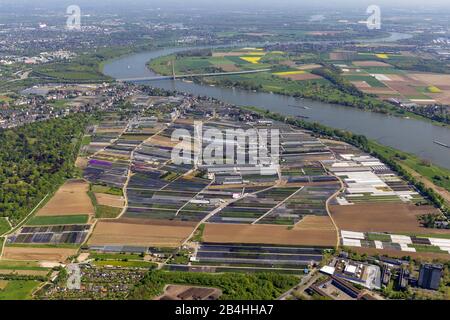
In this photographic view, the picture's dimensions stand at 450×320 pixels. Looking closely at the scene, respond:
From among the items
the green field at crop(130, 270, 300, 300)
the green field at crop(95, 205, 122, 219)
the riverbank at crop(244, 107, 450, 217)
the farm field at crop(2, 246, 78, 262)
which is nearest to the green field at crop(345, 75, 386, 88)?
the riverbank at crop(244, 107, 450, 217)

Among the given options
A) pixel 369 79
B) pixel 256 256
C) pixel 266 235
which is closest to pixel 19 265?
pixel 256 256

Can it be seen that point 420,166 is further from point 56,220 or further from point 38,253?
point 38,253

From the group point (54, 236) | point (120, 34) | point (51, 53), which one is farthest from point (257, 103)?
point (120, 34)

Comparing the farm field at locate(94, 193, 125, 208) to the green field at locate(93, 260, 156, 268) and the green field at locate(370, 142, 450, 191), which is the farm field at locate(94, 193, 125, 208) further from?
the green field at locate(370, 142, 450, 191)

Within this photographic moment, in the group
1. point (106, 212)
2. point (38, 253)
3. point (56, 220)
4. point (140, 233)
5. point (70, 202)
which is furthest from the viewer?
point (70, 202)

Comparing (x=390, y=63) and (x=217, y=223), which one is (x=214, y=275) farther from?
(x=390, y=63)

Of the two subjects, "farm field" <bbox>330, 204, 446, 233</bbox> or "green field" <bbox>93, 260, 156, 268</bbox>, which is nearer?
"green field" <bbox>93, 260, 156, 268</bbox>
